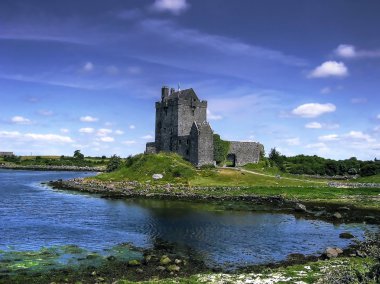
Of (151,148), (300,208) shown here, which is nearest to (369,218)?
(300,208)

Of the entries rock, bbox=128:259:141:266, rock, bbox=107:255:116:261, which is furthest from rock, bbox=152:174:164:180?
rock, bbox=128:259:141:266

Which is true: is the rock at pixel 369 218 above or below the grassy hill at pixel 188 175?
below

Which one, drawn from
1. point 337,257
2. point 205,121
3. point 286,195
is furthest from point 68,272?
point 205,121

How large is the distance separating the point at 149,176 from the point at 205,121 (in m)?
17.7

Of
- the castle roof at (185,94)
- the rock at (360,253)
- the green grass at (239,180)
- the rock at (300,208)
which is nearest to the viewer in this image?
the rock at (360,253)

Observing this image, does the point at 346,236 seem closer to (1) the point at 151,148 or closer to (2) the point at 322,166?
(1) the point at 151,148

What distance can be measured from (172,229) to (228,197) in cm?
2355

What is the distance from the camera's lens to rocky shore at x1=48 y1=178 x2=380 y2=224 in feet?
157

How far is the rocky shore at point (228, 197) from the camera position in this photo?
48.0 m

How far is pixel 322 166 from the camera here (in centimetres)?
11019

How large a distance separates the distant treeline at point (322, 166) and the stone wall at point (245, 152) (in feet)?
31.6

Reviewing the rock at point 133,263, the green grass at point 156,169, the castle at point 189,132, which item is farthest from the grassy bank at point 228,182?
the rock at point 133,263

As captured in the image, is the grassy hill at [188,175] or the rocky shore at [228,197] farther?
the grassy hill at [188,175]

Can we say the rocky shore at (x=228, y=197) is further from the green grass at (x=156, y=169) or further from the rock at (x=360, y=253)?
the rock at (x=360, y=253)
